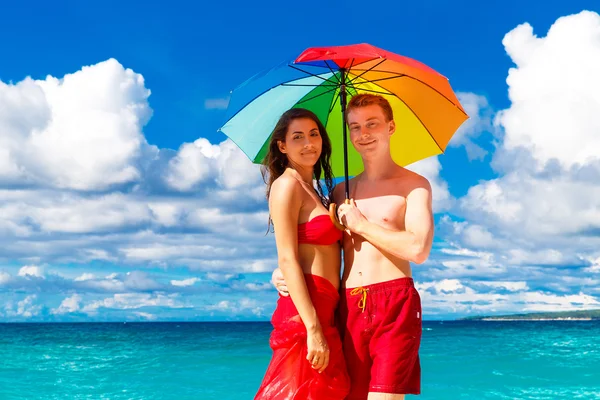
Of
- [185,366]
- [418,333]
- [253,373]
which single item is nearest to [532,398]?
[253,373]

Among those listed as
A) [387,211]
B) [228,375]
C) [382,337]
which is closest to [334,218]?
[387,211]

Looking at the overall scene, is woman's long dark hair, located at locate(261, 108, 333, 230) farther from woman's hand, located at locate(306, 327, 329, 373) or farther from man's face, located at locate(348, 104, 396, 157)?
woman's hand, located at locate(306, 327, 329, 373)

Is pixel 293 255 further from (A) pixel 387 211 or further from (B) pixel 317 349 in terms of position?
(A) pixel 387 211

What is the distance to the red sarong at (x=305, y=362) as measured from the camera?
3.97 metres

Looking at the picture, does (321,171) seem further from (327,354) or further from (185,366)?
(185,366)

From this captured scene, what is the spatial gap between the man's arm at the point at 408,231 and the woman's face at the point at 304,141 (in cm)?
38

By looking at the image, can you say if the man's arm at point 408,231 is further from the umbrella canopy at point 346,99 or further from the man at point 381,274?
the umbrella canopy at point 346,99

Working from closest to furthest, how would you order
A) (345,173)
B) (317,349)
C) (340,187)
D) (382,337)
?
(317,349) < (382,337) < (345,173) < (340,187)

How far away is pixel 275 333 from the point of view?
4.20 meters

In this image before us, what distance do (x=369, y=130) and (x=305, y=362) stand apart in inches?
59.1

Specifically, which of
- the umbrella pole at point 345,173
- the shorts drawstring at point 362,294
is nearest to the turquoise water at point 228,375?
the umbrella pole at point 345,173

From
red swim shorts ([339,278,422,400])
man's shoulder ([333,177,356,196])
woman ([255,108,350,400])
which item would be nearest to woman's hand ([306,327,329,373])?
woman ([255,108,350,400])

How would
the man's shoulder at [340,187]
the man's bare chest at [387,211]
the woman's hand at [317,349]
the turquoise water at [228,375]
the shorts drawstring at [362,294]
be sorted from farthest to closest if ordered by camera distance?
the turquoise water at [228,375]
the man's shoulder at [340,187]
the man's bare chest at [387,211]
the shorts drawstring at [362,294]
the woman's hand at [317,349]

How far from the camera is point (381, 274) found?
4148mm
